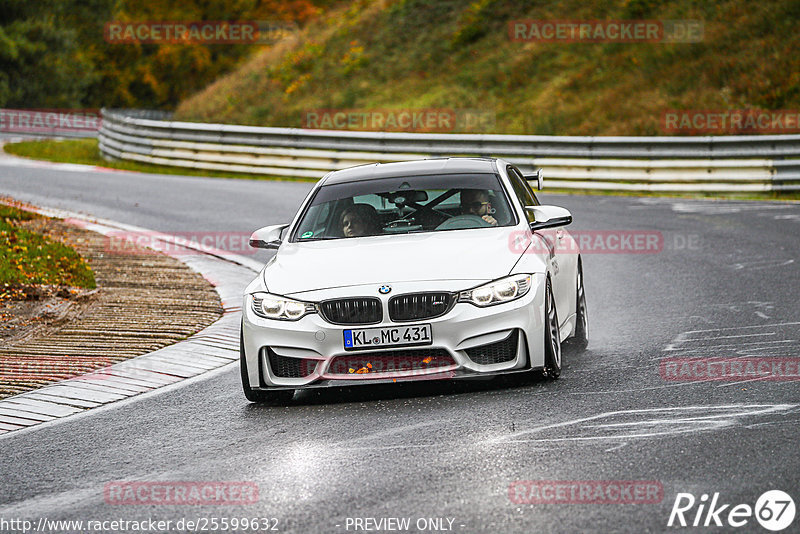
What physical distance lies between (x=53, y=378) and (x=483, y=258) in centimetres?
340

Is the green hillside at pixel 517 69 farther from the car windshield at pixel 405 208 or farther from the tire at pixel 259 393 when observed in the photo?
the tire at pixel 259 393

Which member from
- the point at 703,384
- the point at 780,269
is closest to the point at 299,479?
the point at 703,384

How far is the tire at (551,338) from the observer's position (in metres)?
7.53

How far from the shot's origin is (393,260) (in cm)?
762

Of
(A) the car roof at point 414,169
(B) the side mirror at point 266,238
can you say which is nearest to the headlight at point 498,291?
(A) the car roof at point 414,169

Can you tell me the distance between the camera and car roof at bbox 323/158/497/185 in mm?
8969

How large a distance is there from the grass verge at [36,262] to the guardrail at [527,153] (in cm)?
1113

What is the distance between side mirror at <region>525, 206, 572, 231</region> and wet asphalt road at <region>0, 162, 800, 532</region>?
101 centimetres

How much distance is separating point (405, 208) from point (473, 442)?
2.84 meters

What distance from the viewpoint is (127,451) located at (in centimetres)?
664

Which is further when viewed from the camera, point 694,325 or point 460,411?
point 694,325

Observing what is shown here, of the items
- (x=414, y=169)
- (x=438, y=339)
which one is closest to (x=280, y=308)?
(x=438, y=339)

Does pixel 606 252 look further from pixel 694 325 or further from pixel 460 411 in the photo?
pixel 460 411

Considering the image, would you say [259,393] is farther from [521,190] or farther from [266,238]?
[521,190]
